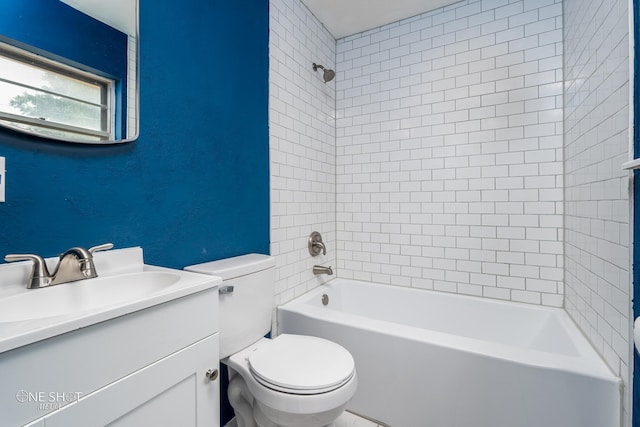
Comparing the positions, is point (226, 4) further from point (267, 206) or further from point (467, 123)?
point (467, 123)

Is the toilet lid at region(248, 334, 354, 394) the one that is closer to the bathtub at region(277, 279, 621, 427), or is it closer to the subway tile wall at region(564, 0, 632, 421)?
the bathtub at region(277, 279, 621, 427)

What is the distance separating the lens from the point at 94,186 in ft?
3.39

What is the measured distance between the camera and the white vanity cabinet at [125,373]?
564mm

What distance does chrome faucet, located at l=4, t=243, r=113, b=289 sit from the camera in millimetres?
849

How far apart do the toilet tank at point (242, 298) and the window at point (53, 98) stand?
2.20 ft

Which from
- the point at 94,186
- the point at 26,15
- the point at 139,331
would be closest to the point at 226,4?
the point at 26,15

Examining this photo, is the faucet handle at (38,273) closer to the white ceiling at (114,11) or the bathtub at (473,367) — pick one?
the white ceiling at (114,11)

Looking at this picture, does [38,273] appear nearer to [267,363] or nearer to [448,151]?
[267,363]

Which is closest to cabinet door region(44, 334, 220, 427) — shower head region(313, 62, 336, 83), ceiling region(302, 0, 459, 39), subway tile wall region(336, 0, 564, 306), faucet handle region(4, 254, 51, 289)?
faucet handle region(4, 254, 51, 289)

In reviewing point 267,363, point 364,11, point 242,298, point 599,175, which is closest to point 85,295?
point 242,298

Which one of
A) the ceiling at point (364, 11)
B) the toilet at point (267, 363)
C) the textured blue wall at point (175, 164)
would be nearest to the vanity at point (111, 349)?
the textured blue wall at point (175, 164)

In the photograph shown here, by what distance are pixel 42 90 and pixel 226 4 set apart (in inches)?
40.9

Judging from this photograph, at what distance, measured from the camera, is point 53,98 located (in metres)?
0.95

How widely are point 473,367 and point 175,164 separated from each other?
1.63 metres
